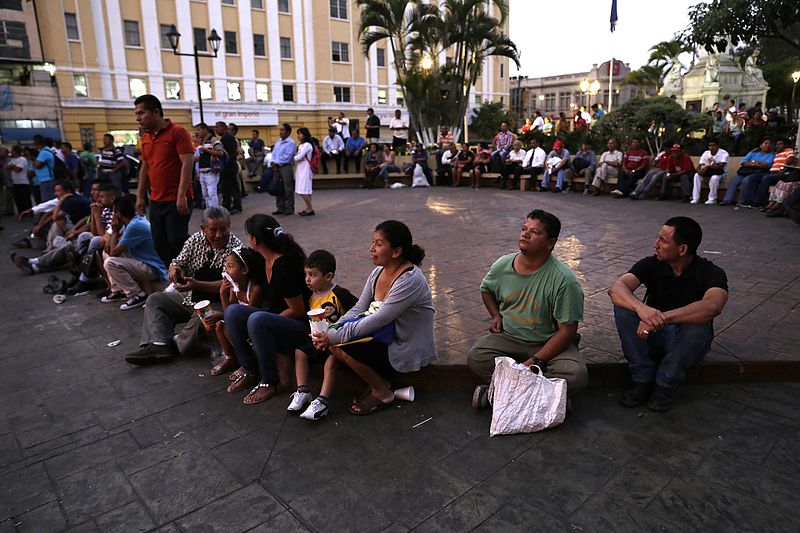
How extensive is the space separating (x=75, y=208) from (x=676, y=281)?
8524 millimetres

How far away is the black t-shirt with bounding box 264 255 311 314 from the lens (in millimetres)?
3924

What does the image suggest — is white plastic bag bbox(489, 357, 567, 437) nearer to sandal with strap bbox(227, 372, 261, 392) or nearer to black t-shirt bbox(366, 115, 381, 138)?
sandal with strap bbox(227, 372, 261, 392)

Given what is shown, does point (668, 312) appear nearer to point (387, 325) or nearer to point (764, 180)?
point (387, 325)

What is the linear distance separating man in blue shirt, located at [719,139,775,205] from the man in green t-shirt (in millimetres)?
9826

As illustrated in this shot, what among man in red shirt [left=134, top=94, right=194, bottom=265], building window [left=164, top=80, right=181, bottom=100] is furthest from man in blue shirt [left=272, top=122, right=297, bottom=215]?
building window [left=164, top=80, right=181, bottom=100]

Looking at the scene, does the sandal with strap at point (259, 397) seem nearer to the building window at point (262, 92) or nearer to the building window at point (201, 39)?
the building window at point (201, 39)

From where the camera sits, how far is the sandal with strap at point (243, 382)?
13.3 ft

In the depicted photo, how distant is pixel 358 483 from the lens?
290cm

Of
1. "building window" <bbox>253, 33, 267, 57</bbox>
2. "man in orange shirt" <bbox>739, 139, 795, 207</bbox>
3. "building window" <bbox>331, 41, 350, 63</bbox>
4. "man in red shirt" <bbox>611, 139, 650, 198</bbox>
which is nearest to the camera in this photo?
"man in orange shirt" <bbox>739, 139, 795, 207</bbox>

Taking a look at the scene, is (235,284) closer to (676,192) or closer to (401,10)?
(676,192)

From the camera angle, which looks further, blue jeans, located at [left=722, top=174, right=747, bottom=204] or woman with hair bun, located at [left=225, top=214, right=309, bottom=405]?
blue jeans, located at [left=722, top=174, right=747, bottom=204]

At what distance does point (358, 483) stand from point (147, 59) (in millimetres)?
34956

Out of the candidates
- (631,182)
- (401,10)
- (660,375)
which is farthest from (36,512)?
(401,10)

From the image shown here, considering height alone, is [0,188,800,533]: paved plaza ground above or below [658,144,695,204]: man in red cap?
below
